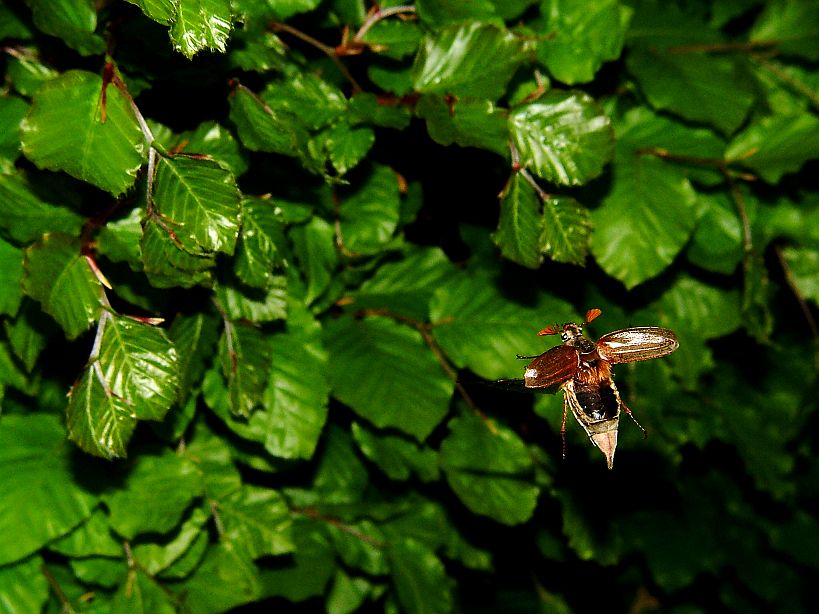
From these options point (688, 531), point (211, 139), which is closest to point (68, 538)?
point (211, 139)

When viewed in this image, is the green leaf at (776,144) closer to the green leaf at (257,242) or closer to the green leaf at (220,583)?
the green leaf at (257,242)

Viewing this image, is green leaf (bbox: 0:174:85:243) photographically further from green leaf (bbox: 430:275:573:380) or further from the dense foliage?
green leaf (bbox: 430:275:573:380)

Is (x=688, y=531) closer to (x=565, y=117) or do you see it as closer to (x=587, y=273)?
(x=587, y=273)

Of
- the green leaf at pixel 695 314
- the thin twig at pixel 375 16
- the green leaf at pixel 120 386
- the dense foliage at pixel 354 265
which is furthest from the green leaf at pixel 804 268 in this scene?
the green leaf at pixel 120 386

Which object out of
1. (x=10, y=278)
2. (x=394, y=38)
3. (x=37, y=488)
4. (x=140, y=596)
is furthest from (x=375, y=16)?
(x=140, y=596)

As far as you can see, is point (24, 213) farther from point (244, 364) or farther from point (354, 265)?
point (354, 265)

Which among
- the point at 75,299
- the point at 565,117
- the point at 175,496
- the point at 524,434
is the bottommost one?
the point at 524,434
